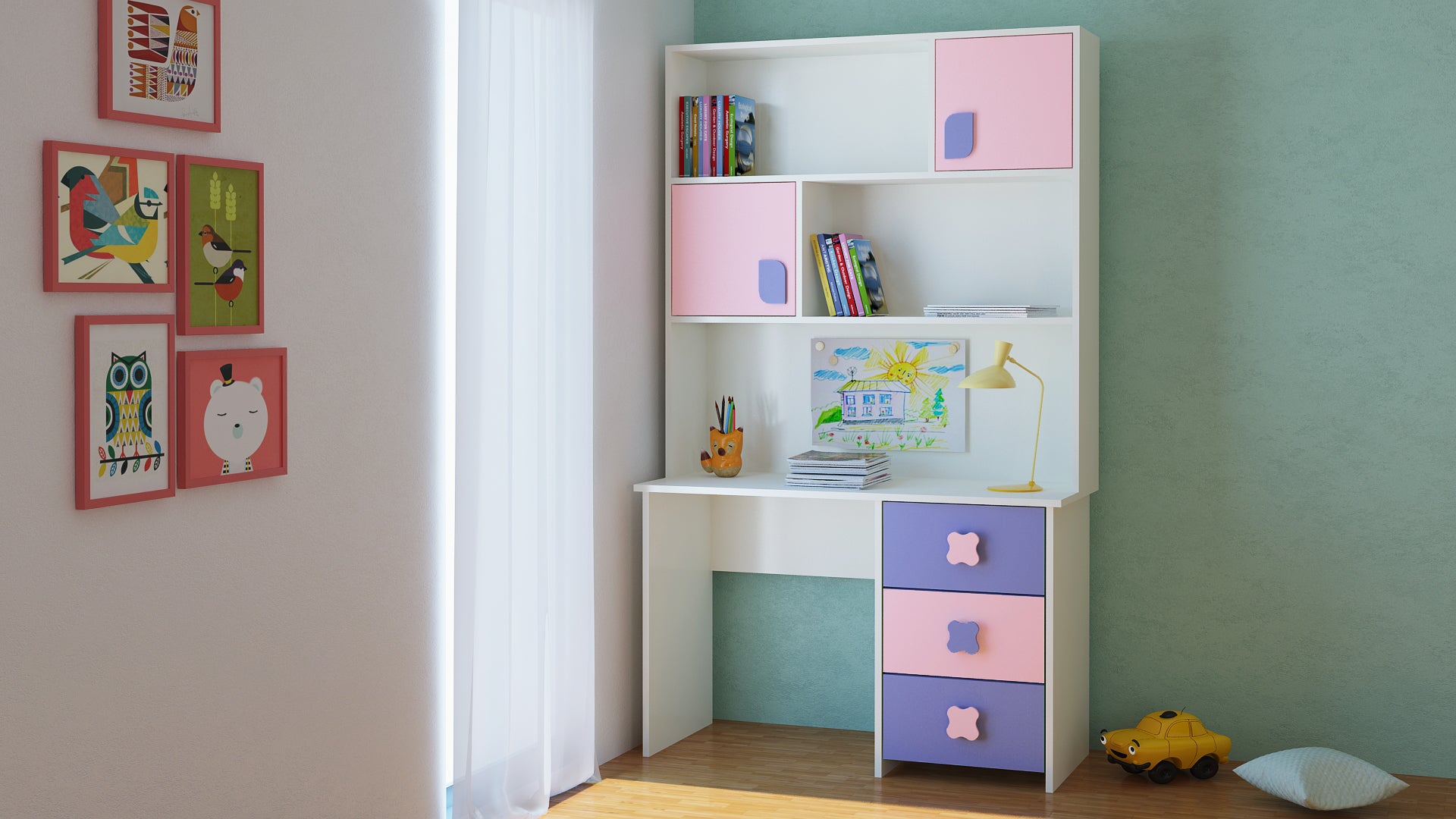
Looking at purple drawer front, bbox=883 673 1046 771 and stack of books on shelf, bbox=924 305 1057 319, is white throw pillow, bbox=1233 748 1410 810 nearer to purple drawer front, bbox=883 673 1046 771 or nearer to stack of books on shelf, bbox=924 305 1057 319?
purple drawer front, bbox=883 673 1046 771

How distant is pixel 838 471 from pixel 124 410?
79.9 inches

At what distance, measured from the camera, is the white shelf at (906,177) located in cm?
380

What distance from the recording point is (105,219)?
7.83 ft

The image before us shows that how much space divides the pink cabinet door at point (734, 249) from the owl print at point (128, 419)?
6.43 feet

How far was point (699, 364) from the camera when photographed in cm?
445

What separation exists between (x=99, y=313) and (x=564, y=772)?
1845 millimetres

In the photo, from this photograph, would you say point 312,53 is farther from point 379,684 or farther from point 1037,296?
point 1037,296

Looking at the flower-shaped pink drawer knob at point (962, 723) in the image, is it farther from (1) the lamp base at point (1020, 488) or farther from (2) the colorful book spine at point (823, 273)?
(2) the colorful book spine at point (823, 273)

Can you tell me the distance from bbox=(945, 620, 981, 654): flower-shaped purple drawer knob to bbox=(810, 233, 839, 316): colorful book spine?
3.15ft

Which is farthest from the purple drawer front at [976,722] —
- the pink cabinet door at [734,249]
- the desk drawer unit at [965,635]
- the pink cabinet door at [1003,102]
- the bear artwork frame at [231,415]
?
the bear artwork frame at [231,415]

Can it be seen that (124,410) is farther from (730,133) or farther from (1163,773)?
(1163,773)

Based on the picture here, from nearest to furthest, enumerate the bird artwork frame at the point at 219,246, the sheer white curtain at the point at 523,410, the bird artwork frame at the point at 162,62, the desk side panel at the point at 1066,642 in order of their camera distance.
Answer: the bird artwork frame at the point at 162,62, the bird artwork frame at the point at 219,246, the sheer white curtain at the point at 523,410, the desk side panel at the point at 1066,642

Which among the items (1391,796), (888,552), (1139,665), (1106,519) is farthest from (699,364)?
(1391,796)

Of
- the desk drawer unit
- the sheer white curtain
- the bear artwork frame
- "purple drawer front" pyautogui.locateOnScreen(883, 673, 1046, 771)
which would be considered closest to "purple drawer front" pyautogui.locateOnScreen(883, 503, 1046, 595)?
the desk drawer unit
